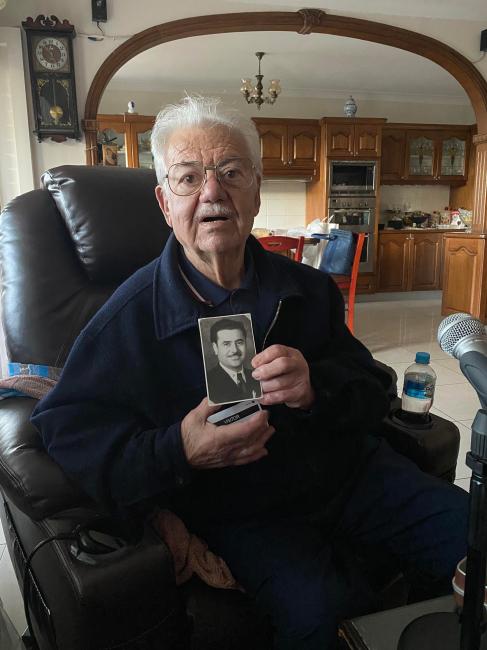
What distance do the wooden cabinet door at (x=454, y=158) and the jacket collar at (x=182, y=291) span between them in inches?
249

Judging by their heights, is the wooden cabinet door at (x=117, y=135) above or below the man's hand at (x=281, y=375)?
above

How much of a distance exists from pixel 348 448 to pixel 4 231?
1013 mm

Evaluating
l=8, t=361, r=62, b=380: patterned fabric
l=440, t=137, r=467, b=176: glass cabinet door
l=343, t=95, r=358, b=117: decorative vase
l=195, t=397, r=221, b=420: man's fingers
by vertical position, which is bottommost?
l=8, t=361, r=62, b=380: patterned fabric

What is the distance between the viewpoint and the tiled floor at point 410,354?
1538mm

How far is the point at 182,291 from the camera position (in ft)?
3.11

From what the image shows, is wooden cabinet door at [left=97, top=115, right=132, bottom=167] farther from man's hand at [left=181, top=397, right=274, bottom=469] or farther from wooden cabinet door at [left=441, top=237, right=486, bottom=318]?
man's hand at [left=181, top=397, right=274, bottom=469]

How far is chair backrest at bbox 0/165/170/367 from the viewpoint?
121 centimetres

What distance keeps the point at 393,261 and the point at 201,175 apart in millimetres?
5790

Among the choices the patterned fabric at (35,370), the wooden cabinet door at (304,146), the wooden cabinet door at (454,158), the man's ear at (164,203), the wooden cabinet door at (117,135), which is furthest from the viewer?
the wooden cabinet door at (454,158)

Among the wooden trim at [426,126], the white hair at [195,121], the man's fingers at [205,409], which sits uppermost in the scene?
the wooden trim at [426,126]

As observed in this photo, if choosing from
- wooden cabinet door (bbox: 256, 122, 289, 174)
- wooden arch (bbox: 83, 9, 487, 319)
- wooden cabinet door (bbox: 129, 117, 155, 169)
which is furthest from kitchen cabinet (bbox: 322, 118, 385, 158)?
wooden cabinet door (bbox: 129, 117, 155, 169)

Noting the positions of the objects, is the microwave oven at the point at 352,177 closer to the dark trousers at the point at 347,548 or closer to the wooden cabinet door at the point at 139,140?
the wooden cabinet door at the point at 139,140

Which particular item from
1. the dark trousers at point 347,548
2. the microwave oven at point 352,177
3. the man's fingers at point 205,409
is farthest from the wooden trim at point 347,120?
the man's fingers at point 205,409

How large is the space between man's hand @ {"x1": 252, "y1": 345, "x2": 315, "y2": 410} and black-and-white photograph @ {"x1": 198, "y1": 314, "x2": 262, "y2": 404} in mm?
20
